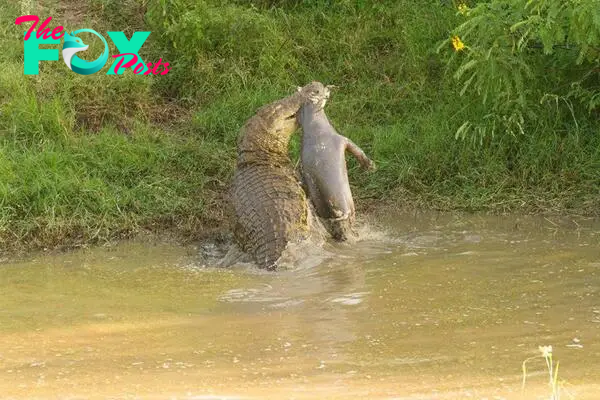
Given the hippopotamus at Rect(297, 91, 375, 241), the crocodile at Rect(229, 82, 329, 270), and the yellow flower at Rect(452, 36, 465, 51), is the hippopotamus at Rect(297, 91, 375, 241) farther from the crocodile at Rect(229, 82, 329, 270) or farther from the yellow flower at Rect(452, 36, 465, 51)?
the yellow flower at Rect(452, 36, 465, 51)

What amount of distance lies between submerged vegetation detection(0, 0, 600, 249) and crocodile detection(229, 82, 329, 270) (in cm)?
61

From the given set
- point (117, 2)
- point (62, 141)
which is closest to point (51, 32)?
point (117, 2)

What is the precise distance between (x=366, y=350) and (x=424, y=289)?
45.4 inches

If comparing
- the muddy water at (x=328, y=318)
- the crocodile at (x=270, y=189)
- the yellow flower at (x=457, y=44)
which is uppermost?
the yellow flower at (x=457, y=44)

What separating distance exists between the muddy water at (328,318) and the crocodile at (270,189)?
199mm

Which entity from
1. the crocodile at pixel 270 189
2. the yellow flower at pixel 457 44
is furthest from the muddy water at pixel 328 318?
the yellow flower at pixel 457 44

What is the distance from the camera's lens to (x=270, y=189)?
7.14m

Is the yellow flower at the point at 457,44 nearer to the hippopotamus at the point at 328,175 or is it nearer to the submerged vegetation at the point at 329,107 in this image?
the submerged vegetation at the point at 329,107

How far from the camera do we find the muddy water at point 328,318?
14.9 feet

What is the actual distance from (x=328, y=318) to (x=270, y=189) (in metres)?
1.73

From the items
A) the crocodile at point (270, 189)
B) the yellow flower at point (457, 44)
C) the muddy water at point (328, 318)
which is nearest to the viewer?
the muddy water at point (328, 318)

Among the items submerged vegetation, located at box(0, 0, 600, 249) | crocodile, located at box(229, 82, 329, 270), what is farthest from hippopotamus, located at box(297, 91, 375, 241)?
submerged vegetation, located at box(0, 0, 600, 249)

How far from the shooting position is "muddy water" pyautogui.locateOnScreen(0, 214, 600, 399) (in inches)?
178

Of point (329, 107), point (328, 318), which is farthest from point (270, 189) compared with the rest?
point (329, 107)
